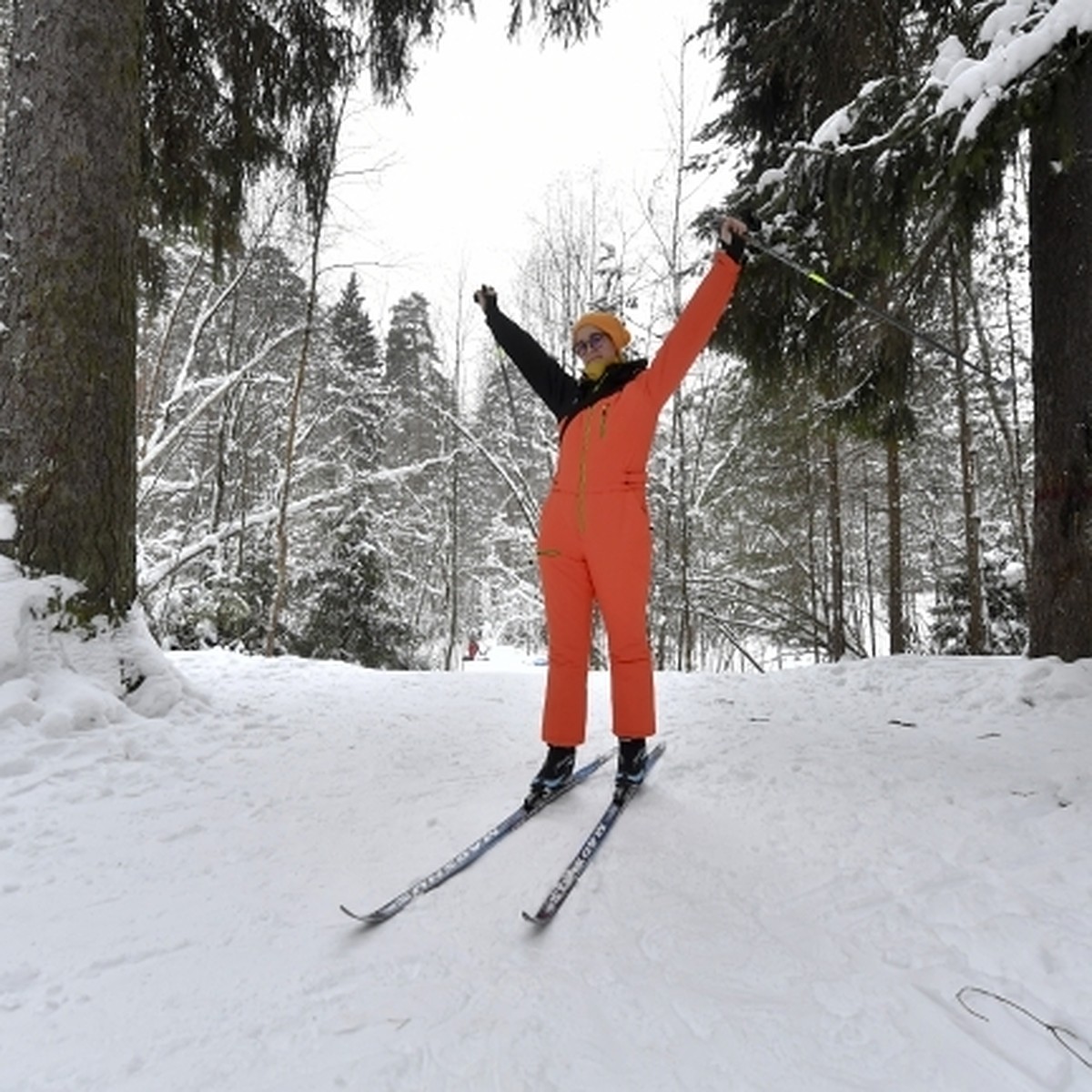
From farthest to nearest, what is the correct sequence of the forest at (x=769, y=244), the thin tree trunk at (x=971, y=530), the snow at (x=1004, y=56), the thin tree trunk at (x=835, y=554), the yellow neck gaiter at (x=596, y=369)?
the thin tree trunk at (x=835, y=554)
the thin tree trunk at (x=971, y=530)
the forest at (x=769, y=244)
the yellow neck gaiter at (x=596, y=369)
the snow at (x=1004, y=56)

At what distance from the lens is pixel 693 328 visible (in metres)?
2.53

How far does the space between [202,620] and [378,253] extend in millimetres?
6315

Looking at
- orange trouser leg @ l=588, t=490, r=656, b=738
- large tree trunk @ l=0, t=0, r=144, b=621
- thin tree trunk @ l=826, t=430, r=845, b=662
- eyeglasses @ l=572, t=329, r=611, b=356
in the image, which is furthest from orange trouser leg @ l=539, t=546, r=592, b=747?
thin tree trunk @ l=826, t=430, r=845, b=662

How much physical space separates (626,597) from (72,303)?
2.95 m

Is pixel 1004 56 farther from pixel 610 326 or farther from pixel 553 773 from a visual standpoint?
pixel 553 773

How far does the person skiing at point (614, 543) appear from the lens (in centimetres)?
253

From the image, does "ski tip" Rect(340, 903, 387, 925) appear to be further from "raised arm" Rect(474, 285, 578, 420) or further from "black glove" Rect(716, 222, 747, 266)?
"black glove" Rect(716, 222, 747, 266)

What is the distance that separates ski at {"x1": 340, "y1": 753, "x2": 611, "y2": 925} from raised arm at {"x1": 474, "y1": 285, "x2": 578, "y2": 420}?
1.63m

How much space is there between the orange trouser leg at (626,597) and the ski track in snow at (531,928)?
1.06 ft

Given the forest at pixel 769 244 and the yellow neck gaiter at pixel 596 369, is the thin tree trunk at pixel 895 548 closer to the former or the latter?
the forest at pixel 769 244

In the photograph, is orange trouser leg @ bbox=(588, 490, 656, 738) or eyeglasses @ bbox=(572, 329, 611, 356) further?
eyeglasses @ bbox=(572, 329, 611, 356)

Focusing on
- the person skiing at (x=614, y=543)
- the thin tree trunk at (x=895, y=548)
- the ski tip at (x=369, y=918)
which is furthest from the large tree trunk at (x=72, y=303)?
the thin tree trunk at (x=895, y=548)

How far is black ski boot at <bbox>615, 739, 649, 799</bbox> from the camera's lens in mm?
2518

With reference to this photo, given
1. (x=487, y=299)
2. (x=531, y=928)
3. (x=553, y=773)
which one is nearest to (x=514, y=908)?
(x=531, y=928)
